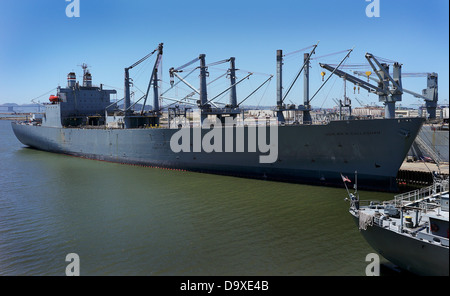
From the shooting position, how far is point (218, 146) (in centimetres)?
2795

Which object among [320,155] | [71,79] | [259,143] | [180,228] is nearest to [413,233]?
[180,228]

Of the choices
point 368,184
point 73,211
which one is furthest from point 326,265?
point 73,211

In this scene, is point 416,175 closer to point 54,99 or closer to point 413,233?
point 413,233

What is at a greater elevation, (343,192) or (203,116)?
(203,116)

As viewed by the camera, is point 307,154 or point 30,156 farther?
point 30,156

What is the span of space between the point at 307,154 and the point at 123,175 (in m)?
15.5

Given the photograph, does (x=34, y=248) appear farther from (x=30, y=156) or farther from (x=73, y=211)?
(x=30, y=156)

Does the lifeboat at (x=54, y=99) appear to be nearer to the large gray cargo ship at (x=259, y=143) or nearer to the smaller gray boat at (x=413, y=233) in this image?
the large gray cargo ship at (x=259, y=143)

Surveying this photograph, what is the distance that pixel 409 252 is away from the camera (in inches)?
A: 424

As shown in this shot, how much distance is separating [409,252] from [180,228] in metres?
9.34

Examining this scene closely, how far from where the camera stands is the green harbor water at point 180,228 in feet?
40.9

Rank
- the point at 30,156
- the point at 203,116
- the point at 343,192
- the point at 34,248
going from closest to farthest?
the point at 34,248
the point at 343,192
the point at 203,116
the point at 30,156

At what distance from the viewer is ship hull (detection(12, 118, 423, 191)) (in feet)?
69.9
